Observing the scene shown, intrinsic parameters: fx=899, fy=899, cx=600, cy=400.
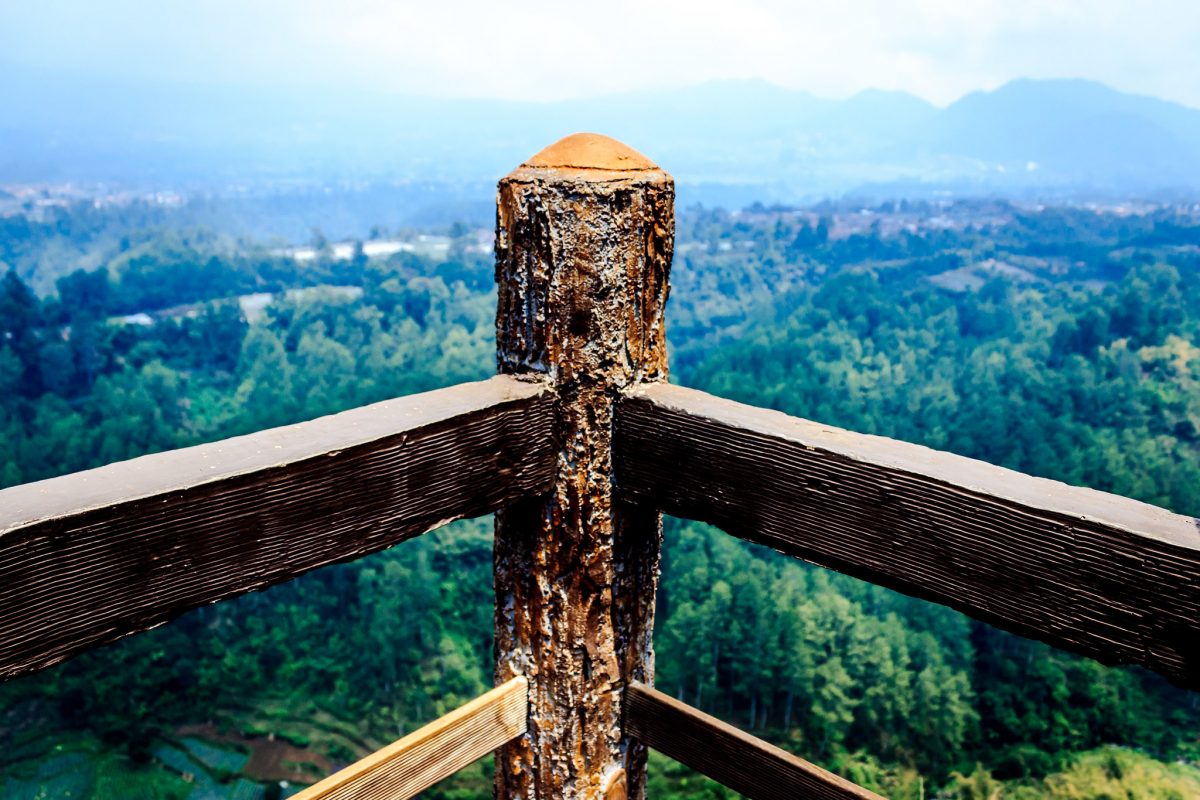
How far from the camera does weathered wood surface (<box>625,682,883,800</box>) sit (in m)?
1.46

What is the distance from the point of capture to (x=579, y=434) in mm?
1562

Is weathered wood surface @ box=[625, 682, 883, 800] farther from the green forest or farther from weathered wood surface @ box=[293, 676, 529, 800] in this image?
the green forest

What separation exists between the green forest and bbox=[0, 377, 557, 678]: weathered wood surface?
70.8 feet

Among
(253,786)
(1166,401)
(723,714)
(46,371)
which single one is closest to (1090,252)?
(1166,401)

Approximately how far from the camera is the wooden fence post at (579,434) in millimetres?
1522

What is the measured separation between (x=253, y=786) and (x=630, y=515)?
24.1 m

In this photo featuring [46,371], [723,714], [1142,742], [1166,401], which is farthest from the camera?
[46,371]

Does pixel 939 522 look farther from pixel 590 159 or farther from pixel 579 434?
pixel 590 159

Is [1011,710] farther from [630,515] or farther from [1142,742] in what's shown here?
[630,515]

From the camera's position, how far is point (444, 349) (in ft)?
144

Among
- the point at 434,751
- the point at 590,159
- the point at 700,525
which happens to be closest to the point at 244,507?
the point at 434,751

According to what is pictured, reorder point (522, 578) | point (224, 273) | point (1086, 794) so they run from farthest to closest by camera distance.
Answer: point (224, 273) < point (1086, 794) < point (522, 578)

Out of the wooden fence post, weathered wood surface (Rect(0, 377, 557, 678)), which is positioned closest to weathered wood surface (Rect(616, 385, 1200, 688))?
the wooden fence post

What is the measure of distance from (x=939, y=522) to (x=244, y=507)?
917 mm
